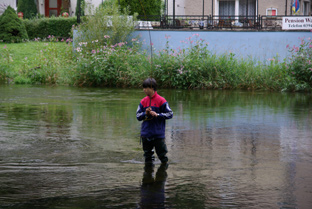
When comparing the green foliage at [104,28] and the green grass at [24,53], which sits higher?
the green foliage at [104,28]

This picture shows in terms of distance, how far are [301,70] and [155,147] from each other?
473 inches

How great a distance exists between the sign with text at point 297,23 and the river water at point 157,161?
7.67 meters

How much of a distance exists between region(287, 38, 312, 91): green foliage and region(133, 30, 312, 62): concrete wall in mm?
1567

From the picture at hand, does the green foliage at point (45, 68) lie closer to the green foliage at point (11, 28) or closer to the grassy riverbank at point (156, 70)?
the grassy riverbank at point (156, 70)

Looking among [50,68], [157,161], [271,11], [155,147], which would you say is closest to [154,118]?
[155,147]

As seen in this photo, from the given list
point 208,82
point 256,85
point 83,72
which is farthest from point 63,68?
point 256,85

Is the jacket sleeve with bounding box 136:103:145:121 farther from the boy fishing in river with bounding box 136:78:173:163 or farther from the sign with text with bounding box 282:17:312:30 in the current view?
the sign with text with bounding box 282:17:312:30

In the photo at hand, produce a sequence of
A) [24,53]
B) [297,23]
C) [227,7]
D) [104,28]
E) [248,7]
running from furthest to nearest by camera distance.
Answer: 1. [227,7]
2. [248,7]
3. [24,53]
4. [104,28]
5. [297,23]

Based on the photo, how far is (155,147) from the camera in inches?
243

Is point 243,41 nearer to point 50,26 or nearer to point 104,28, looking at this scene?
point 104,28

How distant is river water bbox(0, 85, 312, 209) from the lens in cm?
476

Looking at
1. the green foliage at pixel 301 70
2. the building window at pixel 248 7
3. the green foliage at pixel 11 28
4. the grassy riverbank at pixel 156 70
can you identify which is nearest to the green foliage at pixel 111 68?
the grassy riverbank at pixel 156 70

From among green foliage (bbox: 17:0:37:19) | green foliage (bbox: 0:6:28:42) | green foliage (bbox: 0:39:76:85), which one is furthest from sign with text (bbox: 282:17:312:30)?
green foliage (bbox: 17:0:37:19)

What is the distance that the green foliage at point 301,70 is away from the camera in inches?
659
